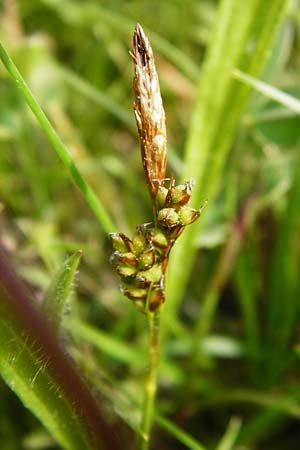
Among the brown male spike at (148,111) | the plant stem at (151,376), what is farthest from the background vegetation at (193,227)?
the brown male spike at (148,111)

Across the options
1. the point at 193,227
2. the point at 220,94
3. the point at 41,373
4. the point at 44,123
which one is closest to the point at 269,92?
the point at 220,94

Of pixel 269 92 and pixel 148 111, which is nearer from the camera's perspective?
pixel 148 111

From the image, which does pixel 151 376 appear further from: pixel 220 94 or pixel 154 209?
pixel 220 94

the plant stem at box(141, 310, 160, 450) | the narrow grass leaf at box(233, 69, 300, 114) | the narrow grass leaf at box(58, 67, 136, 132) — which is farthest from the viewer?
the narrow grass leaf at box(58, 67, 136, 132)

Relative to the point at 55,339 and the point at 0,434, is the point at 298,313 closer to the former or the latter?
the point at 0,434

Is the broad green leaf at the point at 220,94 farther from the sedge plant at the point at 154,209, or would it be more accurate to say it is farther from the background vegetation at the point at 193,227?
the sedge plant at the point at 154,209

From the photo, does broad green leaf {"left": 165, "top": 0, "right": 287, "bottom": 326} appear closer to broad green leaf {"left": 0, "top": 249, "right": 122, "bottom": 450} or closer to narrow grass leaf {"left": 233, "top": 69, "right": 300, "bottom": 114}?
narrow grass leaf {"left": 233, "top": 69, "right": 300, "bottom": 114}

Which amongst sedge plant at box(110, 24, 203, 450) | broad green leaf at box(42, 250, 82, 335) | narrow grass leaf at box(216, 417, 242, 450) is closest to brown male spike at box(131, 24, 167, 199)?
sedge plant at box(110, 24, 203, 450)
